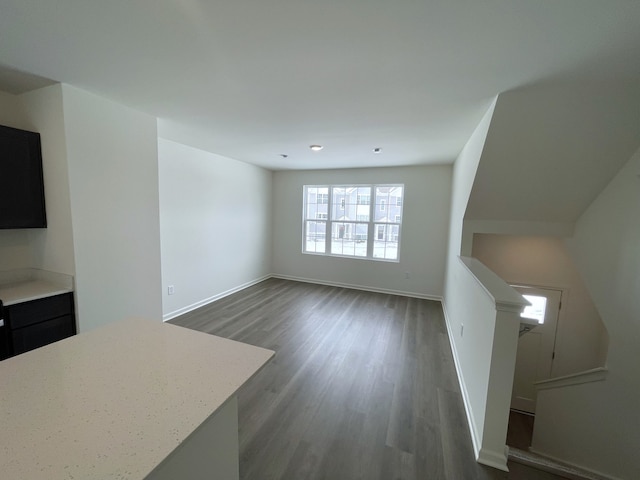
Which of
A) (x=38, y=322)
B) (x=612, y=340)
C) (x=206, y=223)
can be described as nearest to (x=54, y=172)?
(x=38, y=322)

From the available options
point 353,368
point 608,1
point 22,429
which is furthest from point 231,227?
point 608,1

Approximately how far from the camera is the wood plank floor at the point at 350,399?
156 centimetres

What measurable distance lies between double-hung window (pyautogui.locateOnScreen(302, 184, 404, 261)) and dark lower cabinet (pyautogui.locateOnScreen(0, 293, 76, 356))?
389 centimetres

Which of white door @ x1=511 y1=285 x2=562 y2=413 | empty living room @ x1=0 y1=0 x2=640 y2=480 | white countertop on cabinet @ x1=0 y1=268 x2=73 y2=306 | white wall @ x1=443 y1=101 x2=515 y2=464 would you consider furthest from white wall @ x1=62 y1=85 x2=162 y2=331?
white door @ x1=511 y1=285 x2=562 y2=413

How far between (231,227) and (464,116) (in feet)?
12.2

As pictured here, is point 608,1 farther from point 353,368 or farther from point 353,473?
point 353,368

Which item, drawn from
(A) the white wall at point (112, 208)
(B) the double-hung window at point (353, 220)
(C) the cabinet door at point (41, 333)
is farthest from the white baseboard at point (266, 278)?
(C) the cabinet door at point (41, 333)

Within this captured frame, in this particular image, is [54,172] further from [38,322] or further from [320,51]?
[320,51]

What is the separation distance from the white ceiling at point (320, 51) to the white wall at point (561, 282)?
2.27 metres

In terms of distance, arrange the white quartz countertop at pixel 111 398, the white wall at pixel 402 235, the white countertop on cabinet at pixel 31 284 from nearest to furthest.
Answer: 1. the white quartz countertop at pixel 111 398
2. the white countertop on cabinet at pixel 31 284
3. the white wall at pixel 402 235

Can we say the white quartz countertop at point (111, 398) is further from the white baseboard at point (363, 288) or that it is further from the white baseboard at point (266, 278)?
the white baseboard at point (363, 288)

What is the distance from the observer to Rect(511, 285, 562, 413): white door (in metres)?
3.52

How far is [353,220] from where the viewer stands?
5137mm

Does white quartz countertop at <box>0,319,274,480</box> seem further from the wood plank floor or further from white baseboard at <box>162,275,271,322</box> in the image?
white baseboard at <box>162,275,271,322</box>
